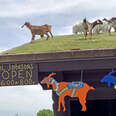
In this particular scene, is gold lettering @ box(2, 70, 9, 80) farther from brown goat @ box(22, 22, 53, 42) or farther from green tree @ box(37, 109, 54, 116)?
green tree @ box(37, 109, 54, 116)

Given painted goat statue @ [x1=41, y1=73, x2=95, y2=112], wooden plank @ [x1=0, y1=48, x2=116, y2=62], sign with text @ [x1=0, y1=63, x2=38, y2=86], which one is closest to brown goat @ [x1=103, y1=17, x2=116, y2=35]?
wooden plank @ [x1=0, y1=48, x2=116, y2=62]

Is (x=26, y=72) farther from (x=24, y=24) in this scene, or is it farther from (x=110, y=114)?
(x=110, y=114)

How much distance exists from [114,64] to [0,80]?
3659mm

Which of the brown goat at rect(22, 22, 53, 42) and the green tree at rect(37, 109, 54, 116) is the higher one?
the brown goat at rect(22, 22, 53, 42)

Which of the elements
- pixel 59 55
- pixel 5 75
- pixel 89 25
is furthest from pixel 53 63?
pixel 89 25

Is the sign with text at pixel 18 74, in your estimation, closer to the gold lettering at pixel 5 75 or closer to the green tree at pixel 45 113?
the gold lettering at pixel 5 75

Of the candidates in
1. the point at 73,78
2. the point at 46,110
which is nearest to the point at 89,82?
the point at 73,78

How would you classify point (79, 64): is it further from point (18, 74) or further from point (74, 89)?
point (18, 74)

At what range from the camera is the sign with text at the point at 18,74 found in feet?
29.9

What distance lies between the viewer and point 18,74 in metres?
9.20

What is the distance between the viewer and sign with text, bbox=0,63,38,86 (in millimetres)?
9125

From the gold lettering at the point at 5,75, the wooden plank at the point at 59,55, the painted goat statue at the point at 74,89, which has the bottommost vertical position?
the painted goat statue at the point at 74,89

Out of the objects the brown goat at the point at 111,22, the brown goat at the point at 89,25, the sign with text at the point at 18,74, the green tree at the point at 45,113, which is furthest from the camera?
the green tree at the point at 45,113

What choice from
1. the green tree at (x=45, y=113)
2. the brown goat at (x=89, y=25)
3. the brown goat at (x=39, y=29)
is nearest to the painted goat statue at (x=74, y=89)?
the brown goat at (x=89, y=25)
